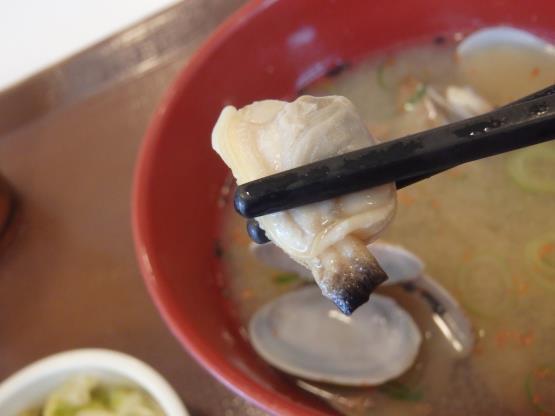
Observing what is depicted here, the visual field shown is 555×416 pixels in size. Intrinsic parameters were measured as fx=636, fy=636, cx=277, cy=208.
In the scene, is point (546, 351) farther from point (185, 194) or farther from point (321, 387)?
point (185, 194)

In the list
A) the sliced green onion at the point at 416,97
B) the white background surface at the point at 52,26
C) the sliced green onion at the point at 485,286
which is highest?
the white background surface at the point at 52,26

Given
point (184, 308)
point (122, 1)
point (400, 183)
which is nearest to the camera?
point (400, 183)

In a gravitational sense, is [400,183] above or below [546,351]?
above

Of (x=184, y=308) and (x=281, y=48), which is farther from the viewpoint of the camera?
(x=281, y=48)

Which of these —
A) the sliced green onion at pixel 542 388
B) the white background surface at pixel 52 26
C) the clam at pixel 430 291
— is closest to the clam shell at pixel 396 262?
the clam at pixel 430 291

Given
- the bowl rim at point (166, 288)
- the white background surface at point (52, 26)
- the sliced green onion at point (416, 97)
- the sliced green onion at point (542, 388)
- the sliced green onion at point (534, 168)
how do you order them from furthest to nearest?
the white background surface at point (52, 26) → the sliced green onion at point (416, 97) → the sliced green onion at point (534, 168) → the sliced green onion at point (542, 388) → the bowl rim at point (166, 288)

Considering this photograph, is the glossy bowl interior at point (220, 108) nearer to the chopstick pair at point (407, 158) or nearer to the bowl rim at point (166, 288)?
the bowl rim at point (166, 288)

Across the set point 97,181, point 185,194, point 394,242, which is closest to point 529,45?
point 394,242
